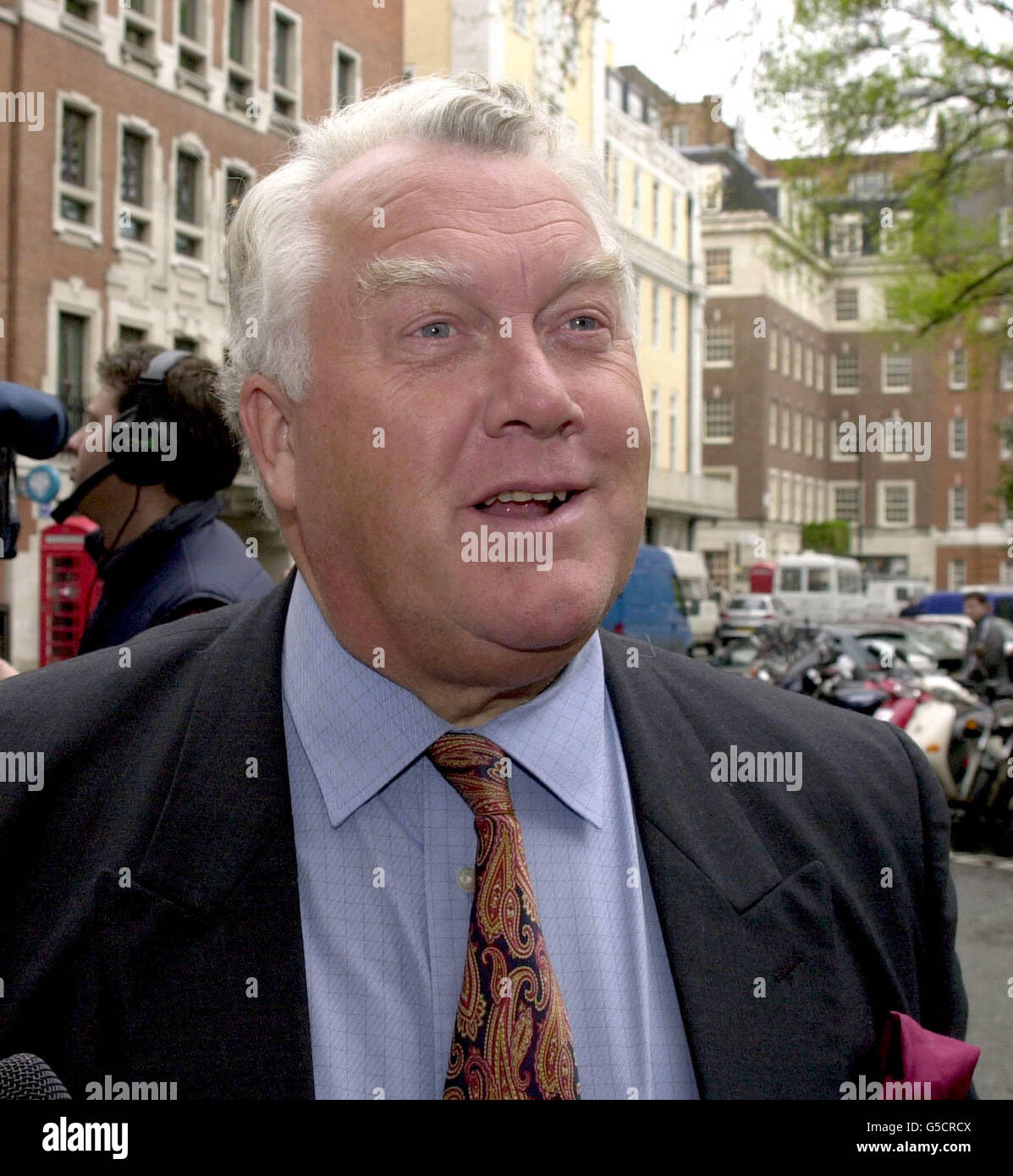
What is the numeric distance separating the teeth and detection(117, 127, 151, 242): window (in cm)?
2057

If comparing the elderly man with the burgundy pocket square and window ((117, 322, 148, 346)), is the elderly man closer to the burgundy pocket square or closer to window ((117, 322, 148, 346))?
the burgundy pocket square

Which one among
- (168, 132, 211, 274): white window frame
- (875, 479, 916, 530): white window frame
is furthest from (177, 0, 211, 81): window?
(875, 479, 916, 530): white window frame

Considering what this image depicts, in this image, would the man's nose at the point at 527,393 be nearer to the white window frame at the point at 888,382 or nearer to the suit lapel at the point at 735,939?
the suit lapel at the point at 735,939

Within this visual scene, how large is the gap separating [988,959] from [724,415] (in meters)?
52.1

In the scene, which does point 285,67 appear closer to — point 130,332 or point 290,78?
point 290,78

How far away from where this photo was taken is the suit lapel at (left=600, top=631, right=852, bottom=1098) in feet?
5.15

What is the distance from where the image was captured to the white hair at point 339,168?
1754 mm

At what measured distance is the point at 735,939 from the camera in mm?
1631

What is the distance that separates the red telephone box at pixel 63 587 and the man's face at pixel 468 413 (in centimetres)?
909

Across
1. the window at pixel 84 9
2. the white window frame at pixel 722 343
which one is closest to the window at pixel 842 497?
the white window frame at pixel 722 343

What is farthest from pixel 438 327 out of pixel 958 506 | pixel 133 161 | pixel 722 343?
pixel 958 506
